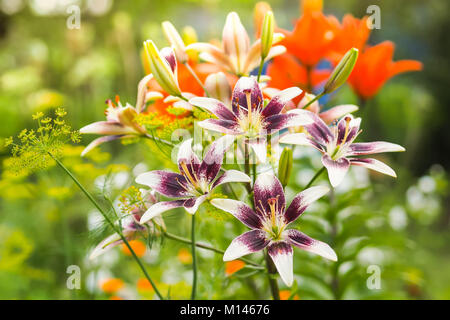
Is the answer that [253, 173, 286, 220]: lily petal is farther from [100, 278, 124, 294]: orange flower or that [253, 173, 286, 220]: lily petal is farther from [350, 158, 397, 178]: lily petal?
[100, 278, 124, 294]: orange flower

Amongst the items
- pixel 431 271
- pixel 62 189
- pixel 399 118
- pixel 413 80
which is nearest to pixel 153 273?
pixel 62 189

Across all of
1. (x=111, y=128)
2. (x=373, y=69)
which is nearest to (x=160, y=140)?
(x=111, y=128)

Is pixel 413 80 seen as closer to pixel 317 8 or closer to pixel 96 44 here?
pixel 96 44

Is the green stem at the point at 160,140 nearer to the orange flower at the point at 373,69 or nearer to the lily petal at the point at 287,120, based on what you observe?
the lily petal at the point at 287,120

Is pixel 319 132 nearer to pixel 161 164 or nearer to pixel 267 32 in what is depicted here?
pixel 267 32

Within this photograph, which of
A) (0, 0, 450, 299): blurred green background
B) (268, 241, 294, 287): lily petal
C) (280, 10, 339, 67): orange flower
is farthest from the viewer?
(0, 0, 450, 299): blurred green background

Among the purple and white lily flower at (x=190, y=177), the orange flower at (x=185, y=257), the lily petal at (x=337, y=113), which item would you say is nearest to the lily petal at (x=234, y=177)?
the purple and white lily flower at (x=190, y=177)

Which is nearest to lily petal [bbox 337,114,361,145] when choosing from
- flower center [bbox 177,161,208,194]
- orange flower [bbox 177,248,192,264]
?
flower center [bbox 177,161,208,194]
